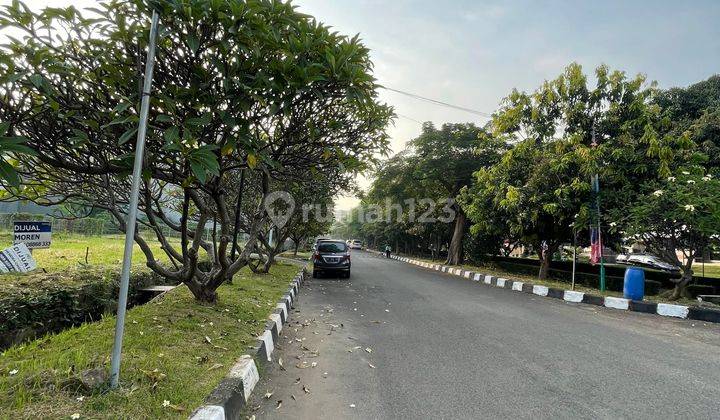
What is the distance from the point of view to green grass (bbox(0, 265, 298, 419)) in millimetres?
2586

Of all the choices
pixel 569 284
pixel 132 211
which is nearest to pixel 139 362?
pixel 132 211

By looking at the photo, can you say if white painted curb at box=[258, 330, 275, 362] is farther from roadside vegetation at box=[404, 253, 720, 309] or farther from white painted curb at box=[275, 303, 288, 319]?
roadside vegetation at box=[404, 253, 720, 309]

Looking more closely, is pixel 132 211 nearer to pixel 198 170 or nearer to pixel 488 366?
pixel 198 170

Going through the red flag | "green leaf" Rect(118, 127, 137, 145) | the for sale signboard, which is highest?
"green leaf" Rect(118, 127, 137, 145)

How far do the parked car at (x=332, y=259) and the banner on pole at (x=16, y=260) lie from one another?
28.8ft

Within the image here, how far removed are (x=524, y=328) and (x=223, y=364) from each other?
15.0 feet

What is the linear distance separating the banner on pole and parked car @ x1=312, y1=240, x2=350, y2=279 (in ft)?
28.8

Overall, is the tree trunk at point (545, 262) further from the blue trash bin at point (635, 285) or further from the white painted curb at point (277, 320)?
→ the white painted curb at point (277, 320)

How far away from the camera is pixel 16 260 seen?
19.6ft

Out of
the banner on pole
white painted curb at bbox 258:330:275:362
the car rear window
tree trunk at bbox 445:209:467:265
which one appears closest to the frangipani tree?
white painted curb at bbox 258:330:275:362

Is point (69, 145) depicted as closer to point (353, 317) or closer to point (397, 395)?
point (397, 395)

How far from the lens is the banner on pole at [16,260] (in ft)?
19.2

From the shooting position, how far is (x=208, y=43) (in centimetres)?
339

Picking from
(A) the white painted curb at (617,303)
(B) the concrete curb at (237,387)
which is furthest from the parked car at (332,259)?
(B) the concrete curb at (237,387)
